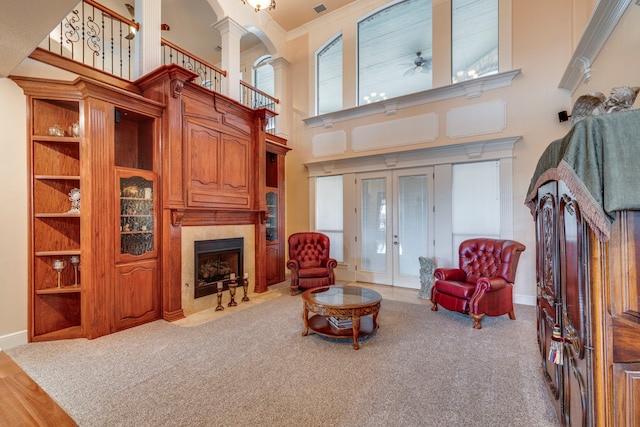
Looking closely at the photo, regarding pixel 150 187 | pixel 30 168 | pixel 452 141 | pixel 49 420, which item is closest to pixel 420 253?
pixel 452 141

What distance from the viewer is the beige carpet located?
1.96m

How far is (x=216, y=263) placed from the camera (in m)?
4.67

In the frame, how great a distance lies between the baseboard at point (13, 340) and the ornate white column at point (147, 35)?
11.6 feet

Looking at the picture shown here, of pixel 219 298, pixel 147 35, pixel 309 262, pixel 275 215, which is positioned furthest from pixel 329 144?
pixel 219 298

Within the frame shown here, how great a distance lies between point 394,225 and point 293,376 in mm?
3759

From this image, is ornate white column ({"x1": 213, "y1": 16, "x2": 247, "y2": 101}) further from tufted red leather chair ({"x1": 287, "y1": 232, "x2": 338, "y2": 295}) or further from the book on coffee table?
the book on coffee table

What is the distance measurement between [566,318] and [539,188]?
111 cm

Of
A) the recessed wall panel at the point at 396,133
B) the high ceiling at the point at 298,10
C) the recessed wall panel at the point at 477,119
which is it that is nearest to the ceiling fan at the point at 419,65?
the recessed wall panel at the point at 396,133

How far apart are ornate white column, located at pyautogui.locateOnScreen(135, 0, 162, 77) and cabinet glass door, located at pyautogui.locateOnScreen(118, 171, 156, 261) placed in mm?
1640

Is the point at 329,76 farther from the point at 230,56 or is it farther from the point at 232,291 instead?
the point at 232,291

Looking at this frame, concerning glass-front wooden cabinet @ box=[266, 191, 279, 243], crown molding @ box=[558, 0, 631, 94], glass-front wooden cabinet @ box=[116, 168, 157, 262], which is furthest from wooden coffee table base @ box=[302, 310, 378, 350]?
crown molding @ box=[558, 0, 631, 94]

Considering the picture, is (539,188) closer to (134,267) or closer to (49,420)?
(49,420)

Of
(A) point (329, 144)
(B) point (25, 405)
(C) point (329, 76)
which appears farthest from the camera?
(C) point (329, 76)

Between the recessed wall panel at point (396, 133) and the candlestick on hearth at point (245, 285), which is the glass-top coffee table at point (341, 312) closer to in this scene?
A: the candlestick on hearth at point (245, 285)
